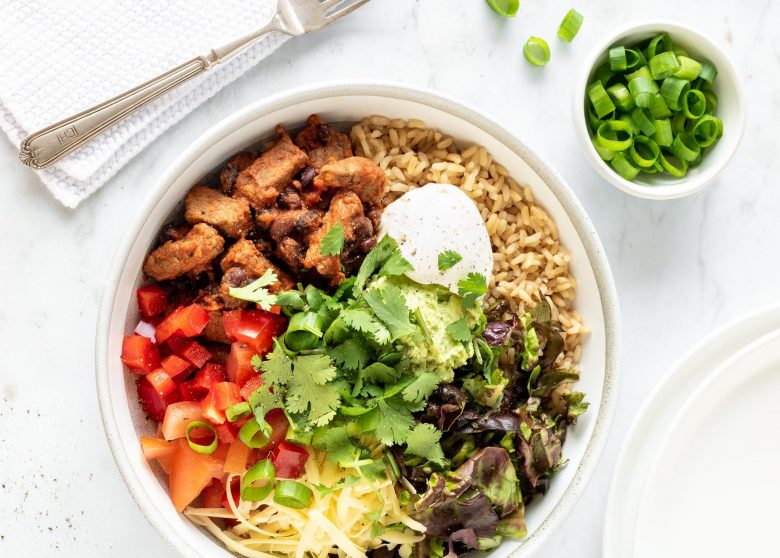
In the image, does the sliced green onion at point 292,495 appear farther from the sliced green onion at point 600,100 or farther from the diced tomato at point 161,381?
the sliced green onion at point 600,100

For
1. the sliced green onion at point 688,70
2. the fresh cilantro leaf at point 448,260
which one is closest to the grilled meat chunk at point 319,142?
the fresh cilantro leaf at point 448,260

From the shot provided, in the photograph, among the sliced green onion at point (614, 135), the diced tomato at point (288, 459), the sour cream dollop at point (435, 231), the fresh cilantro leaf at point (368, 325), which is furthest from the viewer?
the sliced green onion at point (614, 135)

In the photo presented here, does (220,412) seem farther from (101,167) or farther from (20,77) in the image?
(20,77)

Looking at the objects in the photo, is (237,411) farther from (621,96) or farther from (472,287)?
(621,96)

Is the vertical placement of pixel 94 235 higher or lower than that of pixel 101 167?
lower

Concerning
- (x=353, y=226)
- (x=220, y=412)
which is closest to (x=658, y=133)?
(x=353, y=226)

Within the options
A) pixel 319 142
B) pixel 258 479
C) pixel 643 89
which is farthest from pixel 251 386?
pixel 643 89
